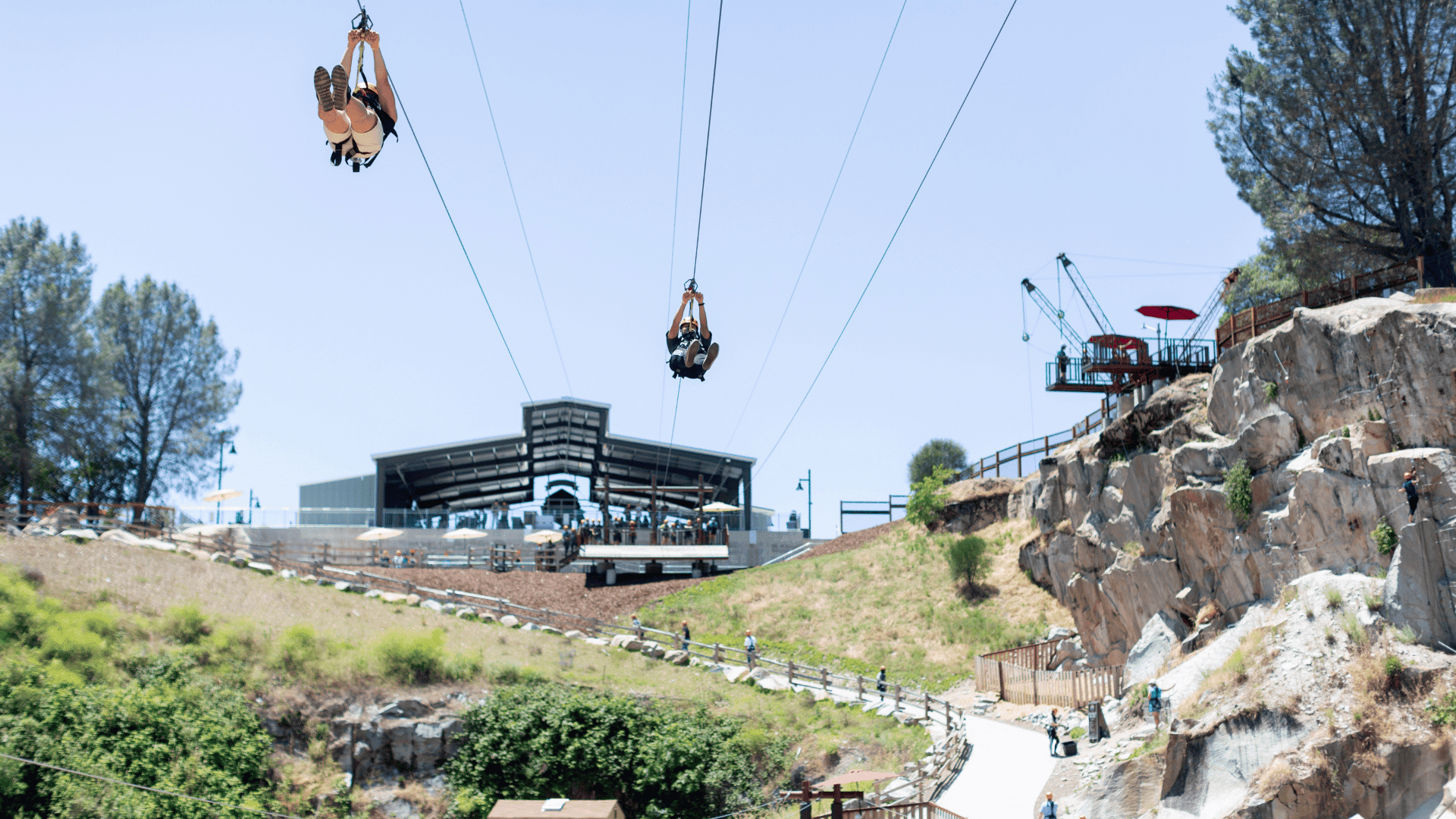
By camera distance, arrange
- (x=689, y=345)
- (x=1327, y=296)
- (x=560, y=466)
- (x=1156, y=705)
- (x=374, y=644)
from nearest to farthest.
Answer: (x=689, y=345) < (x=1156, y=705) < (x=1327, y=296) < (x=374, y=644) < (x=560, y=466)

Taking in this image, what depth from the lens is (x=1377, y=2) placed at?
30031mm

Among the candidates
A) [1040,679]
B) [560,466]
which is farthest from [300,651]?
[560,466]

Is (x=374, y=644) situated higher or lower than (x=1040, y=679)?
higher

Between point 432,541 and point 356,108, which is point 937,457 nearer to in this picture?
point 432,541

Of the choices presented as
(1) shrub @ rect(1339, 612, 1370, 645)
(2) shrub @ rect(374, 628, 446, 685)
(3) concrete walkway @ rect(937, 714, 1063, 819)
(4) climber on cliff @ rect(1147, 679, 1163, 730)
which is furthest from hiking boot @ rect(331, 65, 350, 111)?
(2) shrub @ rect(374, 628, 446, 685)

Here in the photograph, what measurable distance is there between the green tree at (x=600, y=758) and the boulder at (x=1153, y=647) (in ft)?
32.8

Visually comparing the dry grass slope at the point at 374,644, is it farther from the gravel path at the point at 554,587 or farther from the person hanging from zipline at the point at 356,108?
the person hanging from zipline at the point at 356,108

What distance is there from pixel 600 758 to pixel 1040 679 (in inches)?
462

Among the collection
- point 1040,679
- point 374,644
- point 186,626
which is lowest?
point 1040,679

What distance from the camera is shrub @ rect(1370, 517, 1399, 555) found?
2036cm

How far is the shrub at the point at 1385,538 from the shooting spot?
20359 mm

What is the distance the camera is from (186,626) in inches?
1093

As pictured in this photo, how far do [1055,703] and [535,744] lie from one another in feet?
43.7

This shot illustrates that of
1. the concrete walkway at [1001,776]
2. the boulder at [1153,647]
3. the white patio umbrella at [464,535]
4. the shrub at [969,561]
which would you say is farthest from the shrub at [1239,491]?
the white patio umbrella at [464,535]
